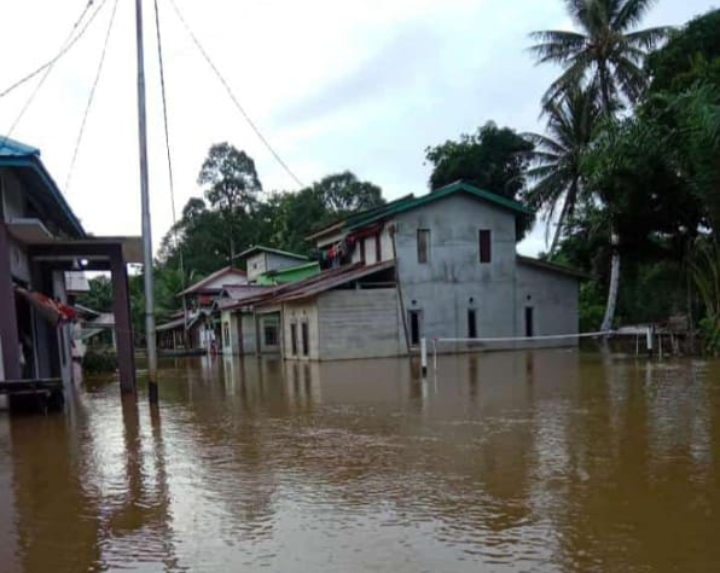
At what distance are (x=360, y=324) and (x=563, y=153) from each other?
547 inches

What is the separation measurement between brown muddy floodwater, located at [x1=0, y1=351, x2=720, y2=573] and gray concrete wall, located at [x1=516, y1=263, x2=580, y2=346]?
1710 centimetres

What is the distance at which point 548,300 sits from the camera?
31.5 meters

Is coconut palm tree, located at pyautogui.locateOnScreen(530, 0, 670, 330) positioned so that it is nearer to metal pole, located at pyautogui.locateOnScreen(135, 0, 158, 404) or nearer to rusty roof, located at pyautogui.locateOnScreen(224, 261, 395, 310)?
rusty roof, located at pyautogui.locateOnScreen(224, 261, 395, 310)

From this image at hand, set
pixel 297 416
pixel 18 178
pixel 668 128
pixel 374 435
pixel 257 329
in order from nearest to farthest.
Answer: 1. pixel 374 435
2. pixel 297 416
3. pixel 18 178
4. pixel 668 128
5. pixel 257 329

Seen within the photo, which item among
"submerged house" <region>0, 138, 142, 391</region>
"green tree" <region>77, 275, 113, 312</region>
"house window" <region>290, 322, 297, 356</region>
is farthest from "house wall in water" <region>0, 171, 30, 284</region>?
"green tree" <region>77, 275, 113, 312</region>

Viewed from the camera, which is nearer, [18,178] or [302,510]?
[302,510]

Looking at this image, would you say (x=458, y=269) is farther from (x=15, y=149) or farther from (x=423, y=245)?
(x=15, y=149)

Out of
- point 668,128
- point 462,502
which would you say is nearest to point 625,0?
point 668,128

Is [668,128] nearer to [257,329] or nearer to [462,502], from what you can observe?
[462,502]

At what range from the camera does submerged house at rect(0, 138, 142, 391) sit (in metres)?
13.6

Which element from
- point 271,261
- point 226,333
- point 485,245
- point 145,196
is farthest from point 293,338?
point 145,196

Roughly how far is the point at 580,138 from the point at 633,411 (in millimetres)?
24991

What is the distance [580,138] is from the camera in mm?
33812

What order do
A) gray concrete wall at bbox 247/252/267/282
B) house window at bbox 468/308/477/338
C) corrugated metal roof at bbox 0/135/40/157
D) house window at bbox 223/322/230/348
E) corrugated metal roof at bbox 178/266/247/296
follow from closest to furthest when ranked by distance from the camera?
corrugated metal roof at bbox 0/135/40/157
house window at bbox 468/308/477/338
house window at bbox 223/322/230/348
gray concrete wall at bbox 247/252/267/282
corrugated metal roof at bbox 178/266/247/296
